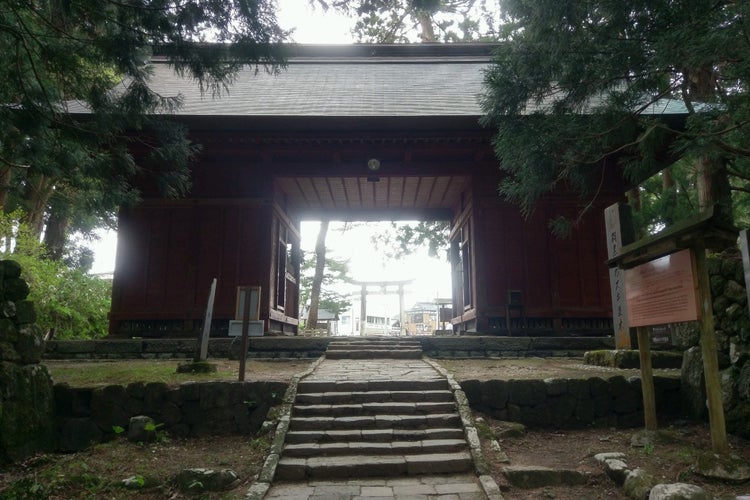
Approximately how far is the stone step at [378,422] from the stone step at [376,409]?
0.17 meters

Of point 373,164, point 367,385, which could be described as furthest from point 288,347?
point 373,164

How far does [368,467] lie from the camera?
451cm

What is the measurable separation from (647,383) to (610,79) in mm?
3028

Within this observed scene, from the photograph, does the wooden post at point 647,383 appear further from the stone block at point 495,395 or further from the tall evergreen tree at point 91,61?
the tall evergreen tree at point 91,61

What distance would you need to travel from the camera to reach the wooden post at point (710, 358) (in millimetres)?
4156

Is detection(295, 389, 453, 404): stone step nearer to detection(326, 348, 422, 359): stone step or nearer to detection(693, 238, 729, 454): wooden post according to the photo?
detection(693, 238, 729, 454): wooden post

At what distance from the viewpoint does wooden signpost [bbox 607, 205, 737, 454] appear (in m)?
4.19

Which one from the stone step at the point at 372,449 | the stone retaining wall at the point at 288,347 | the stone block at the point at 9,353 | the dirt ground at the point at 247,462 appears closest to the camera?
the dirt ground at the point at 247,462

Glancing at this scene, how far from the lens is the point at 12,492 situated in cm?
390

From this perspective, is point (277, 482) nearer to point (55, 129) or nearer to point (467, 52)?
point (55, 129)

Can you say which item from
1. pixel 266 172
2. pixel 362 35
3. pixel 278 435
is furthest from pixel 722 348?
pixel 362 35

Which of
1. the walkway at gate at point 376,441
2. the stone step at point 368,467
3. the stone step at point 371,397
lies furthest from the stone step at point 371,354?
the stone step at point 368,467

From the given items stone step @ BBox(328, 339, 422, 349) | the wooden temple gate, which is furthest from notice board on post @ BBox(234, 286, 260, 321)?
the wooden temple gate

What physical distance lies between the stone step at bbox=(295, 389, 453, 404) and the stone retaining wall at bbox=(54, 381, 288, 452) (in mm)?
388
